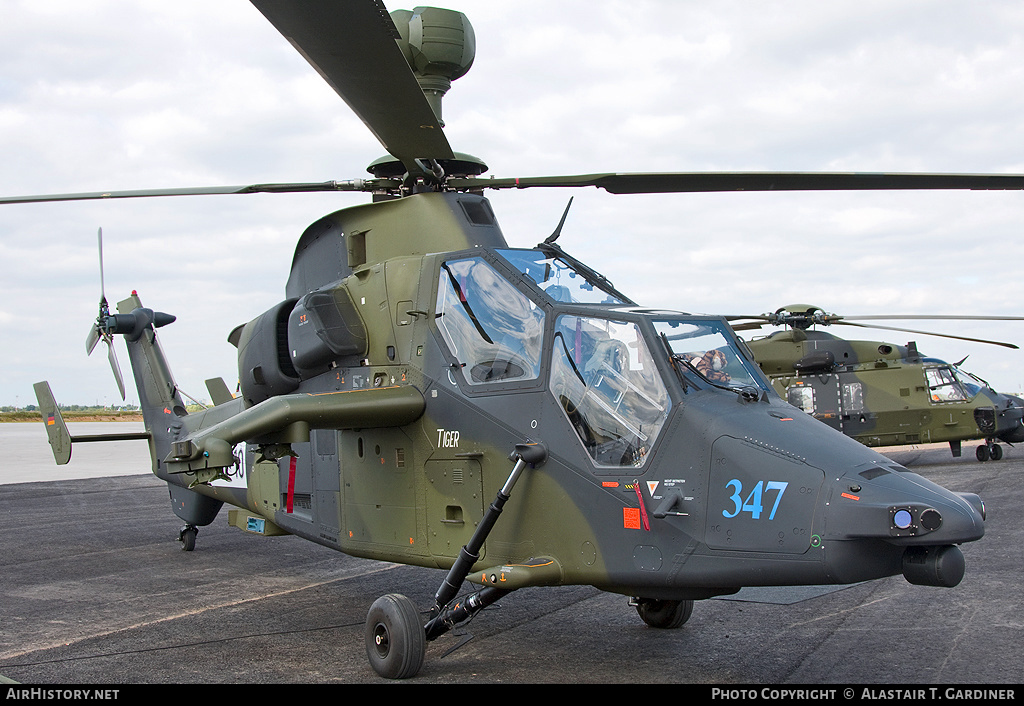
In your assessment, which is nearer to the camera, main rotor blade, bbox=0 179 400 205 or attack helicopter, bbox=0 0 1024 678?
attack helicopter, bbox=0 0 1024 678

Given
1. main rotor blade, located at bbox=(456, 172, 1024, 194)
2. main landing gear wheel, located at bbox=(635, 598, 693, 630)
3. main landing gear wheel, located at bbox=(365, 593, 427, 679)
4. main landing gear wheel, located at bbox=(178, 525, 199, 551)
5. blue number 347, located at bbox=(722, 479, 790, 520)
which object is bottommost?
main landing gear wheel, located at bbox=(178, 525, 199, 551)

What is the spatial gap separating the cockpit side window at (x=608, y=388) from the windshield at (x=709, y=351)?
25cm

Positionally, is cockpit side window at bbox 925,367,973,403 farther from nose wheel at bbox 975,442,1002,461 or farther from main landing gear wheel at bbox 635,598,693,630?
main landing gear wheel at bbox 635,598,693,630

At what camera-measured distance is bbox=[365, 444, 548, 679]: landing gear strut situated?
5.90 m

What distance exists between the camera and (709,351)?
19.5 ft

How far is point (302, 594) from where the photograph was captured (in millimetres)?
9258

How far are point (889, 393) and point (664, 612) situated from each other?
1624cm

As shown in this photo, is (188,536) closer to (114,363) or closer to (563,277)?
(114,363)

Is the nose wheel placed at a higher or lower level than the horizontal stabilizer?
lower

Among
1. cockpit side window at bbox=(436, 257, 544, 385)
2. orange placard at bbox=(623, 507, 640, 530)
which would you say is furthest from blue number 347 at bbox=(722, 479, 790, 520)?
cockpit side window at bbox=(436, 257, 544, 385)

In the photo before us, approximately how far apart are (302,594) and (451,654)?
315 cm

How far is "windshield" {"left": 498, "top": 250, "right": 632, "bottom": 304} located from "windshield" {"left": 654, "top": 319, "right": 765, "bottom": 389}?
0.85 metres

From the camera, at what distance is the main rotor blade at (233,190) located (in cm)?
818

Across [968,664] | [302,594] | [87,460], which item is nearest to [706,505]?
[968,664]
